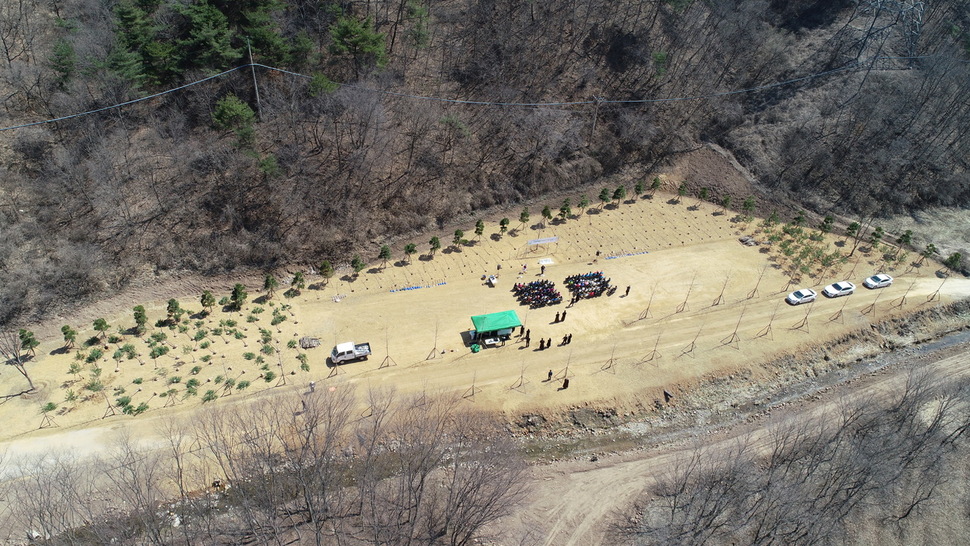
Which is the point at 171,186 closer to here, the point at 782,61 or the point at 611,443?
the point at 611,443

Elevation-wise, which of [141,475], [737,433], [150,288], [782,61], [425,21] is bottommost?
[737,433]

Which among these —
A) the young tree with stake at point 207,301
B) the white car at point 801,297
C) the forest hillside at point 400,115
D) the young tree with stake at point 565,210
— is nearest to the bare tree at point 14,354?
the forest hillside at point 400,115

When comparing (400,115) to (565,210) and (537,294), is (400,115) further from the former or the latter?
(537,294)

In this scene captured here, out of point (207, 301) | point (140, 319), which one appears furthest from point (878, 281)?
point (140, 319)

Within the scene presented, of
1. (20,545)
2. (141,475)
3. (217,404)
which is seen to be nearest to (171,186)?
(217,404)

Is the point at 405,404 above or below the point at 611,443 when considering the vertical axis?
above

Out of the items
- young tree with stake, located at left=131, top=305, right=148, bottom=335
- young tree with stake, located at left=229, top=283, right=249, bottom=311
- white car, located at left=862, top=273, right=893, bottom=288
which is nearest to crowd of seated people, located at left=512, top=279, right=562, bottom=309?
young tree with stake, located at left=229, top=283, right=249, bottom=311

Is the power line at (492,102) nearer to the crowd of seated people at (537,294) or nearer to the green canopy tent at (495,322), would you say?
the crowd of seated people at (537,294)
